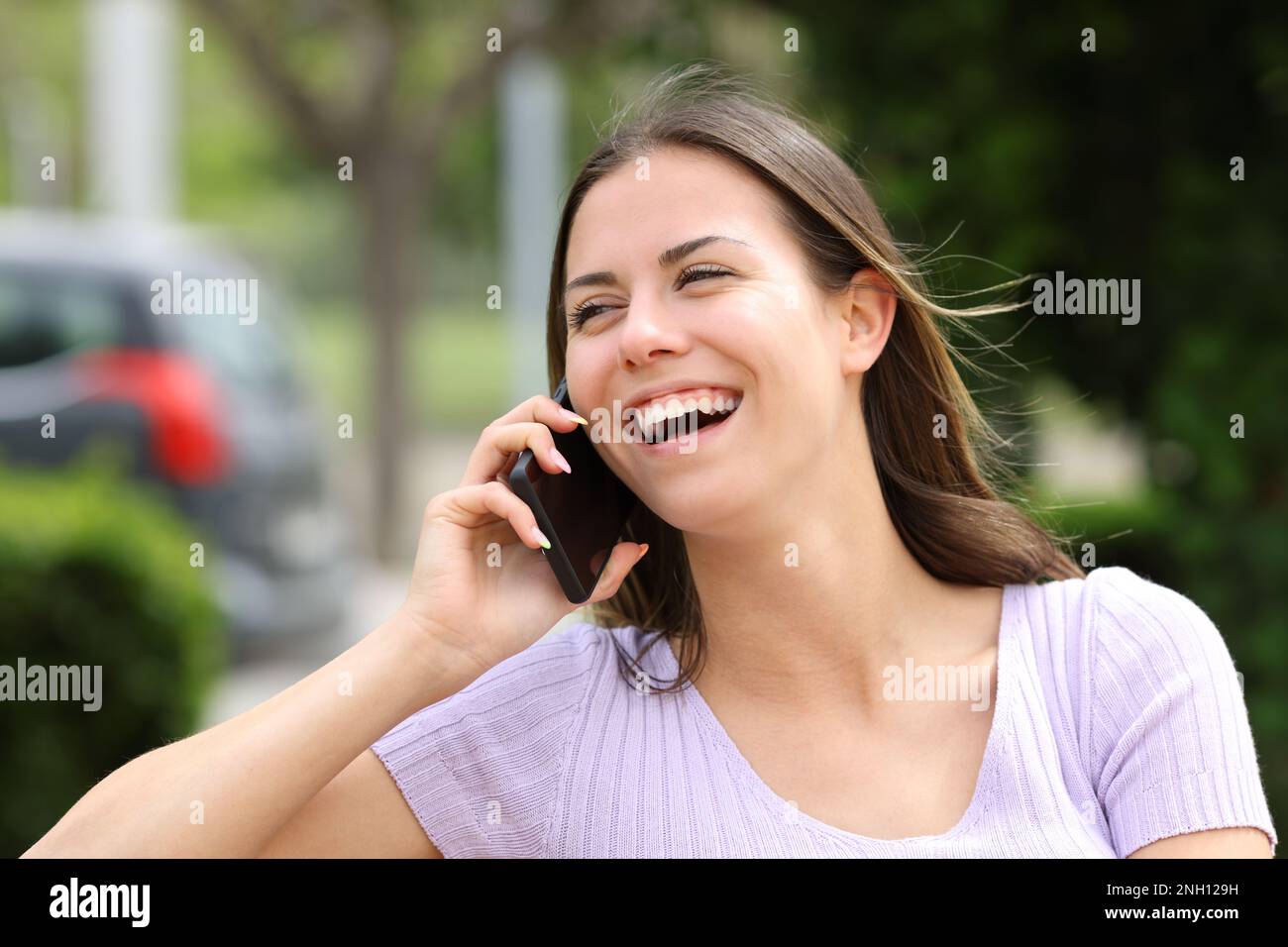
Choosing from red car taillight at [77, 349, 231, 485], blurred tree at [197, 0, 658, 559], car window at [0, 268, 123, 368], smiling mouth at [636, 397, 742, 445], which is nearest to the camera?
smiling mouth at [636, 397, 742, 445]

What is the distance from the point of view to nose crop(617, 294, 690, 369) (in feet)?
6.77

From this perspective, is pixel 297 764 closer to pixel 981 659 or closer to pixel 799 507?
pixel 799 507

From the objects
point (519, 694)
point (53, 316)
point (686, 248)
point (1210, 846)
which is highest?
point (53, 316)

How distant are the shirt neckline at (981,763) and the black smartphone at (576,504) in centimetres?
19

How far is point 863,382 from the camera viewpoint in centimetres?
244

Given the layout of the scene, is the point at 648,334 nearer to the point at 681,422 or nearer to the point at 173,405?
the point at 681,422

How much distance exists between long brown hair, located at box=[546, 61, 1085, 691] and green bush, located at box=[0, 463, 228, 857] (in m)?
2.95

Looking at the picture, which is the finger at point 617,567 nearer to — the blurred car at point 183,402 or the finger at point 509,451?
the finger at point 509,451

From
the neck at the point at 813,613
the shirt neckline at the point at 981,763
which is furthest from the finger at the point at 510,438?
the shirt neckline at the point at 981,763

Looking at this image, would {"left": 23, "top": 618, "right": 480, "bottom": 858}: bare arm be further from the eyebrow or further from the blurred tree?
the blurred tree

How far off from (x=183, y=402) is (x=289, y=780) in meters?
5.04

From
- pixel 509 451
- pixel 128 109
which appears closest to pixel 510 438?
pixel 509 451

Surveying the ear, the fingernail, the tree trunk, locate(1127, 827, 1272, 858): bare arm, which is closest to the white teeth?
the fingernail
